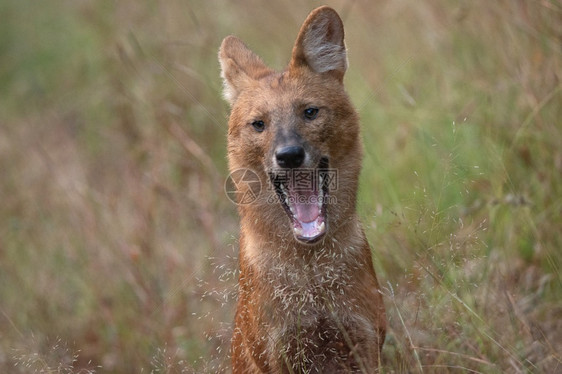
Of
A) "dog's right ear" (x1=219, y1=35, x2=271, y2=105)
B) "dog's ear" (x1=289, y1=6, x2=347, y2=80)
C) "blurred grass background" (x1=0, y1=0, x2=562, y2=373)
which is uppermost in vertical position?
"dog's ear" (x1=289, y1=6, x2=347, y2=80)

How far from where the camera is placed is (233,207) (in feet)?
21.2

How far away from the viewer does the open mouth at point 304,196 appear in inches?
154

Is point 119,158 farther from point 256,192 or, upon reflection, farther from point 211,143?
point 256,192

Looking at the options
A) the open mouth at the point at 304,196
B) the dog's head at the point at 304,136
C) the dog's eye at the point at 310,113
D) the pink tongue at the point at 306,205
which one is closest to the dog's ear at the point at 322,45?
the dog's head at the point at 304,136

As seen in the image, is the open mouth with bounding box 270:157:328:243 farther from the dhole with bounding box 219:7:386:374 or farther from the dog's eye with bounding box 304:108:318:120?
the dog's eye with bounding box 304:108:318:120

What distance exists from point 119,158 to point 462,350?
5515 millimetres

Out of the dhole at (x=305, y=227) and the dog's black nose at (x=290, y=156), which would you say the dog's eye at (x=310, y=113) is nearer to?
the dhole at (x=305, y=227)

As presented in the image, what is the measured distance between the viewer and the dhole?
12.6 feet

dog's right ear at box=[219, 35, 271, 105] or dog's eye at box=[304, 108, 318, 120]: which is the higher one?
dog's right ear at box=[219, 35, 271, 105]

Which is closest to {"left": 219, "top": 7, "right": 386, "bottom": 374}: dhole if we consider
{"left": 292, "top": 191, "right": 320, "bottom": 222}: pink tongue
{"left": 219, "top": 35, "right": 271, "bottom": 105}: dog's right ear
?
{"left": 292, "top": 191, "right": 320, "bottom": 222}: pink tongue

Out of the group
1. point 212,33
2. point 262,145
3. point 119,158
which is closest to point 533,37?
point 262,145

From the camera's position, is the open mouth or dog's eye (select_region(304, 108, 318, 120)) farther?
dog's eye (select_region(304, 108, 318, 120))

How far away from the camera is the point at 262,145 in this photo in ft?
13.6

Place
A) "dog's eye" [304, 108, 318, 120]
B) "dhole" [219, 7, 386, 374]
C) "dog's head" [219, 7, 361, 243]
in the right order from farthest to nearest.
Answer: "dog's eye" [304, 108, 318, 120]
"dog's head" [219, 7, 361, 243]
"dhole" [219, 7, 386, 374]
